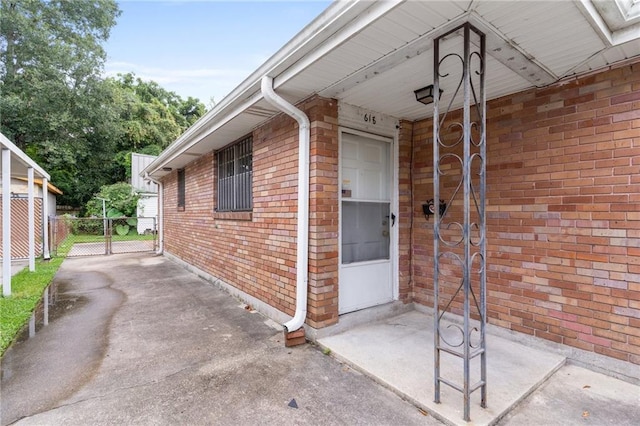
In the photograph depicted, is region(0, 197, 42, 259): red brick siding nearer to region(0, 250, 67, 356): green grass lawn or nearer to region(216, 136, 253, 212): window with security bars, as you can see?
region(0, 250, 67, 356): green grass lawn

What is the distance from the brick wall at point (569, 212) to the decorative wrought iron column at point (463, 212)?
28 cm

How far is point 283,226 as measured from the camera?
12.5 feet

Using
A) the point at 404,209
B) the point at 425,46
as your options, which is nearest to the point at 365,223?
the point at 404,209

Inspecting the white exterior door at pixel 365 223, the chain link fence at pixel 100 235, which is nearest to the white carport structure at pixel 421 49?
the white exterior door at pixel 365 223

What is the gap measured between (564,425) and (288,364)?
206 cm

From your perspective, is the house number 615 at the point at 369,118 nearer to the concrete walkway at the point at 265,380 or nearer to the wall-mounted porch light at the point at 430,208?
the wall-mounted porch light at the point at 430,208

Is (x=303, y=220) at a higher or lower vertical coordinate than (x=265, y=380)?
higher

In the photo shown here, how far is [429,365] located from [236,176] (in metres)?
4.00

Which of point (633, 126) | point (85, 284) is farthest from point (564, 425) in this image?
point (85, 284)

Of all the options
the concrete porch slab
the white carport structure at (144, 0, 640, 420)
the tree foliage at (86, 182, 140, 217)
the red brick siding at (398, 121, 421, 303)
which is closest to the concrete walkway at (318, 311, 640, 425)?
the concrete porch slab

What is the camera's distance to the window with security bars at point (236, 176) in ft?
15.9

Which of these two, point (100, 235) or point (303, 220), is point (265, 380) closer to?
point (303, 220)

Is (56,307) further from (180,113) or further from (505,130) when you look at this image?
(180,113)

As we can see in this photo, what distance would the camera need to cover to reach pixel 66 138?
57.3 ft
